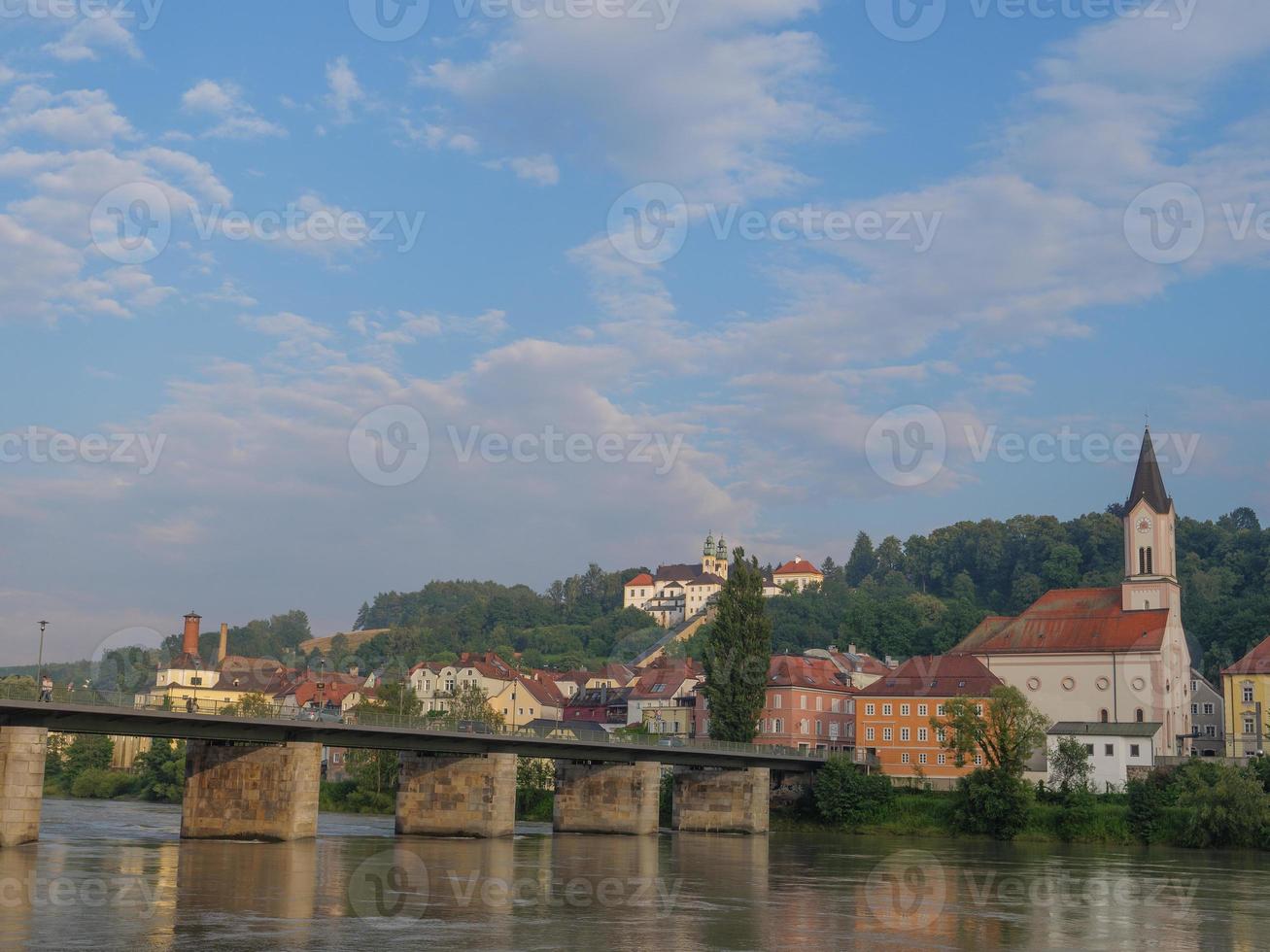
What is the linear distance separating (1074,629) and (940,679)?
12.8m

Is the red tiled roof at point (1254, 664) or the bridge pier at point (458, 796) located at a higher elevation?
the red tiled roof at point (1254, 664)

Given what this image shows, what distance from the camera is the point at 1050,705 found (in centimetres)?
10838

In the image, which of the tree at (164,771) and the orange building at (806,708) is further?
the orange building at (806,708)

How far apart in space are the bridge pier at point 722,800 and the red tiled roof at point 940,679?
19.8 m

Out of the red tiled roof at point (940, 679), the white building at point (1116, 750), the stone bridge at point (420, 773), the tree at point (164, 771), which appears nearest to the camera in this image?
the stone bridge at point (420, 773)

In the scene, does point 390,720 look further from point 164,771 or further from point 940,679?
point 940,679

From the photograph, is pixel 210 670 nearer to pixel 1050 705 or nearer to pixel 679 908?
pixel 1050 705

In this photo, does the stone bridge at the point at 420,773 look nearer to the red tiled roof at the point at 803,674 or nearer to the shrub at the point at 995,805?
the shrub at the point at 995,805

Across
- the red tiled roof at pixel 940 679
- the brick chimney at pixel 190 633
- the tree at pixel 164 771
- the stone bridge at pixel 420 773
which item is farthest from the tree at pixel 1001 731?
the brick chimney at pixel 190 633

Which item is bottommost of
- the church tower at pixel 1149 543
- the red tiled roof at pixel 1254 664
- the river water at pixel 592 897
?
the river water at pixel 592 897

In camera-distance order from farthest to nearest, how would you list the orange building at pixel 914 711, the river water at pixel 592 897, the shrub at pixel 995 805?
the orange building at pixel 914 711
the shrub at pixel 995 805
the river water at pixel 592 897

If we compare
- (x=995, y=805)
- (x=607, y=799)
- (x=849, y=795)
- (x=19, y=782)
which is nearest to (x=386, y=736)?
(x=607, y=799)

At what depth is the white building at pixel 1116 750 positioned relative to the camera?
92.9m

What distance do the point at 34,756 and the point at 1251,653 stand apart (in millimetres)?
85738
